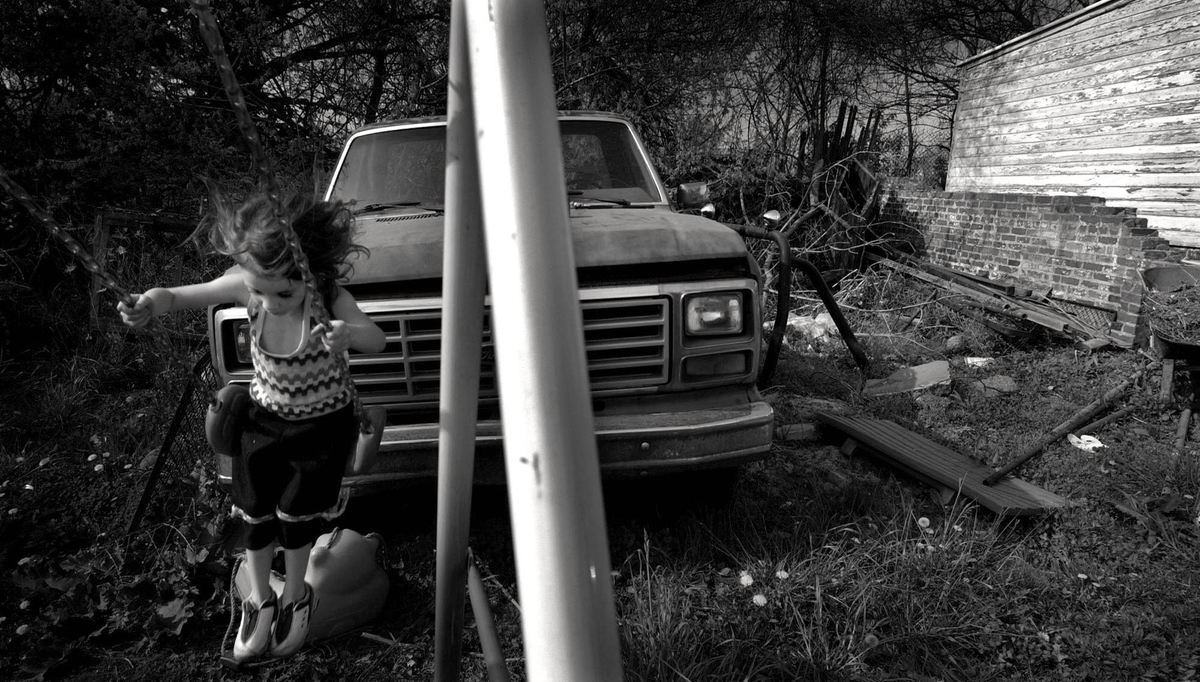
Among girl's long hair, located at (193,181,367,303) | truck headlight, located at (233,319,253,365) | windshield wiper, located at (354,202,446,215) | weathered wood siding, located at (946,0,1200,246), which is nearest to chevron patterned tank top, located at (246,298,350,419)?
girl's long hair, located at (193,181,367,303)

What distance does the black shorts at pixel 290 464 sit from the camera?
192 cm

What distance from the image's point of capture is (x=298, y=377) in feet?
6.12

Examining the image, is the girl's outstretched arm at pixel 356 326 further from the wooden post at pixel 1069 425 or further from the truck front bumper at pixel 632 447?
the wooden post at pixel 1069 425

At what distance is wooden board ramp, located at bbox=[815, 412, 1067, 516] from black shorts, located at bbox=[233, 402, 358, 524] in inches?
103

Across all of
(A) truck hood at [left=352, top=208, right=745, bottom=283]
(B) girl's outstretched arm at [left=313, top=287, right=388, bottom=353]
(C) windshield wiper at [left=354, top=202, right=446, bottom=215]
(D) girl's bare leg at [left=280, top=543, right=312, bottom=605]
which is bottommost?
(D) girl's bare leg at [left=280, top=543, right=312, bottom=605]

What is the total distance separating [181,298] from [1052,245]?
27.1ft

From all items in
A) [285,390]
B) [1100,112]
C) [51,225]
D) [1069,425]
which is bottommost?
[1069,425]

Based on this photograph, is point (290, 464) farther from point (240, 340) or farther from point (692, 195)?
point (692, 195)

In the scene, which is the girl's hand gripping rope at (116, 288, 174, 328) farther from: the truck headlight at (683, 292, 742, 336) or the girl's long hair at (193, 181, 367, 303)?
the truck headlight at (683, 292, 742, 336)

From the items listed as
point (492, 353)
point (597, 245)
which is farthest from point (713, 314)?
point (492, 353)

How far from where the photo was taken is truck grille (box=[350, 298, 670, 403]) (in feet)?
7.86

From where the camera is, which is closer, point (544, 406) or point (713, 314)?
point (544, 406)

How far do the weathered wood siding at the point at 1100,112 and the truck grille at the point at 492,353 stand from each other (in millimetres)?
7568

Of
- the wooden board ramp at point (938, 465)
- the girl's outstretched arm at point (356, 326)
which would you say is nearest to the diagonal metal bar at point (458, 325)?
the girl's outstretched arm at point (356, 326)
